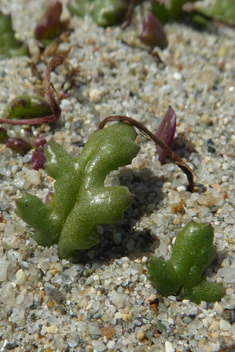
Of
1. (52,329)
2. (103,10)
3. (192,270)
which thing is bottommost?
(52,329)

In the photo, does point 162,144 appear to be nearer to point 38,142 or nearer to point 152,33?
point 38,142

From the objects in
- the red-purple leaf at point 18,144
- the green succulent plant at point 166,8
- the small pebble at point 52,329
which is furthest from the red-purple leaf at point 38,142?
the green succulent plant at point 166,8

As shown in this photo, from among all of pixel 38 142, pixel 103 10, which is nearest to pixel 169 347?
pixel 38 142

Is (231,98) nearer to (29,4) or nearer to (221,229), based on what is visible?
(221,229)

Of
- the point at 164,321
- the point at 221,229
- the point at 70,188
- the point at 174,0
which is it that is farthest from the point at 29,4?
the point at 164,321

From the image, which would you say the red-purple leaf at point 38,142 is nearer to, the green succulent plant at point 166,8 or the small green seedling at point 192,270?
the small green seedling at point 192,270

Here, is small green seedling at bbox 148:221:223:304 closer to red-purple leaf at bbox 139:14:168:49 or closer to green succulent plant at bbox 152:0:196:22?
red-purple leaf at bbox 139:14:168:49
